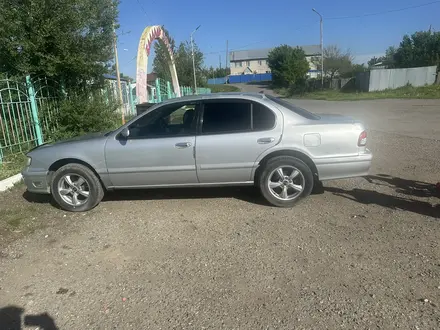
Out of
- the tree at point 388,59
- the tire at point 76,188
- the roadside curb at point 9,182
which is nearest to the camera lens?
the tire at point 76,188

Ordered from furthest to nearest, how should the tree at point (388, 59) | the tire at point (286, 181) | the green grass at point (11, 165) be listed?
the tree at point (388, 59) → the green grass at point (11, 165) → the tire at point (286, 181)

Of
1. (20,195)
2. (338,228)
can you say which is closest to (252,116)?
(338,228)

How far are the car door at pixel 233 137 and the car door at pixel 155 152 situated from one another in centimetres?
16

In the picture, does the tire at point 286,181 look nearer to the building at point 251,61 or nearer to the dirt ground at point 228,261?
the dirt ground at point 228,261

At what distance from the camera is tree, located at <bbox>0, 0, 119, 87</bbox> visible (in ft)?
25.6

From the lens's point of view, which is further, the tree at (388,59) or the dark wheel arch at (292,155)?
the tree at (388,59)

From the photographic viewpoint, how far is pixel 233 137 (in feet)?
16.1

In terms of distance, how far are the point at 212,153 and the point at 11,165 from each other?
5.00 m

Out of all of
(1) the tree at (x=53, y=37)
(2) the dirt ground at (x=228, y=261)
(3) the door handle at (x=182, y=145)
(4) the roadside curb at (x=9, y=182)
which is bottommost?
(2) the dirt ground at (x=228, y=261)

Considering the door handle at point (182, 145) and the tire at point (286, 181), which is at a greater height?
the door handle at point (182, 145)

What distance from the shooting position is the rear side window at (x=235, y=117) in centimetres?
498

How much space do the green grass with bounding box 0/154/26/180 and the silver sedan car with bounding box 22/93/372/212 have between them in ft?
7.13

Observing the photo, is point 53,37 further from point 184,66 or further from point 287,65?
point 287,65

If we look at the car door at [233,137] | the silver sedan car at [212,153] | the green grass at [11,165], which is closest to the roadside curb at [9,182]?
the green grass at [11,165]
